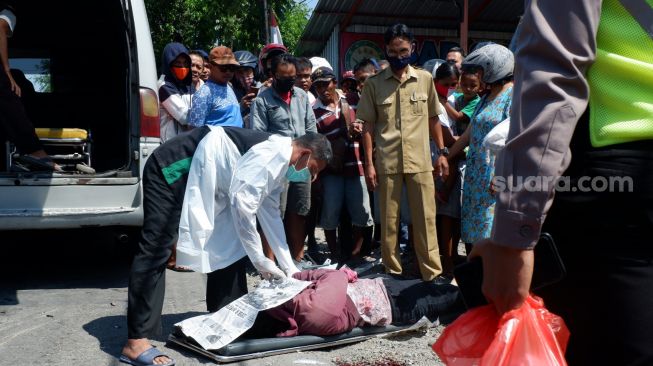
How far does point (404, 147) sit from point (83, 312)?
2627 millimetres

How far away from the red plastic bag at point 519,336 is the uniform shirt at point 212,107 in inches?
166

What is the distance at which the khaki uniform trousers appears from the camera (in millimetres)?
5055

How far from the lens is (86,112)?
7270 mm

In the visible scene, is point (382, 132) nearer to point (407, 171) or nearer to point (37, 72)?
point (407, 171)

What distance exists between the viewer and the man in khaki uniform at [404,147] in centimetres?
509

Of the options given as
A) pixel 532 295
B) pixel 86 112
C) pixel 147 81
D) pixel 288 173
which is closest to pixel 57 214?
pixel 147 81

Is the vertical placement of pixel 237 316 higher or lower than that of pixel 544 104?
lower

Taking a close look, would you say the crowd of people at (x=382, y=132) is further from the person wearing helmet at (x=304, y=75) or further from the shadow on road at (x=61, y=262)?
the shadow on road at (x=61, y=262)

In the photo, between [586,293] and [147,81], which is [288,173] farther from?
[586,293]

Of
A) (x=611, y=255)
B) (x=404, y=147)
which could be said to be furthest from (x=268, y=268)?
(x=611, y=255)

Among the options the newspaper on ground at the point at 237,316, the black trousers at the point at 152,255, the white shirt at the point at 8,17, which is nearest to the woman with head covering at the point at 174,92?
the white shirt at the point at 8,17

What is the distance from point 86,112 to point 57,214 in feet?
9.54

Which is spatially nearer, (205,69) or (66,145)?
(66,145)

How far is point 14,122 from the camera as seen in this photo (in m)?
5.15
